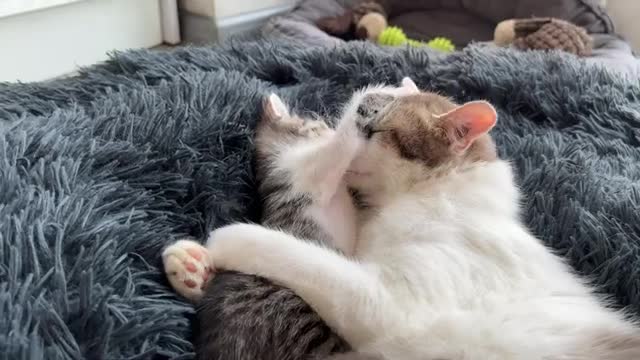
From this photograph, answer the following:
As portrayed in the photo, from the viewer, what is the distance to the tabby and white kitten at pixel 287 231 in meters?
0.79

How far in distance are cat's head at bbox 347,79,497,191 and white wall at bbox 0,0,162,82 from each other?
115 centimetres

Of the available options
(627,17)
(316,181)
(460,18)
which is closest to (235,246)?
(316,181)

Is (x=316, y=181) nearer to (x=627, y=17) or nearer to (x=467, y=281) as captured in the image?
(x=467, y=281)

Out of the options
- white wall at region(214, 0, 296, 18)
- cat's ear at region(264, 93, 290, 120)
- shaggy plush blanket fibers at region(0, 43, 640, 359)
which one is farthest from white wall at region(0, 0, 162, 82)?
cat's ear at region(264, 93, 290, 120)

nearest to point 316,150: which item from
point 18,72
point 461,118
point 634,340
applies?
point 461,118

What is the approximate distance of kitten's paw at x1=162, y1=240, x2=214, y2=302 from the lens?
0.85 meters

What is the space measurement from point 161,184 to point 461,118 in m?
0.44

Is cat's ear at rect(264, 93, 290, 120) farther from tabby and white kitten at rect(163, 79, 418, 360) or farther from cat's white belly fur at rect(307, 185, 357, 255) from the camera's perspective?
cat's white belly fur at rect(307, 185, 357, 255)

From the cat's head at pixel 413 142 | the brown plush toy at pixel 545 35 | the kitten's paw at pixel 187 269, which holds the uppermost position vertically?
the cat's head at pixel 413 142

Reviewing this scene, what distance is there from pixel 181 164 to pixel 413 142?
35 cm

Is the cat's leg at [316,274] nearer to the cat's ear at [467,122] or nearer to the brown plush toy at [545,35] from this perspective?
the cat's ear at [467,122]

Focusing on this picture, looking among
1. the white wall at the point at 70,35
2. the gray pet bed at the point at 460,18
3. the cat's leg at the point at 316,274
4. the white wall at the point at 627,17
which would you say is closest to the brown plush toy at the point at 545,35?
the gray pet bed at the point at 460,18

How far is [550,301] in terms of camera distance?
0.90 metres

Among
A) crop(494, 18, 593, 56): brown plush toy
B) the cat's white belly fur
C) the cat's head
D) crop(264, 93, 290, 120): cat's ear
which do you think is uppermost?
the cat's head
